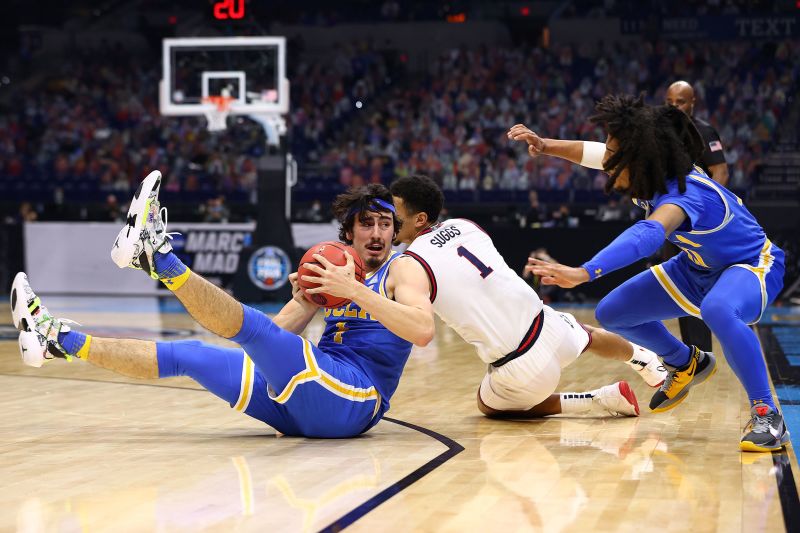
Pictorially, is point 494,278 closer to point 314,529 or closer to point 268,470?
point 268,470

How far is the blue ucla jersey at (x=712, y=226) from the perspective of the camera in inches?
191

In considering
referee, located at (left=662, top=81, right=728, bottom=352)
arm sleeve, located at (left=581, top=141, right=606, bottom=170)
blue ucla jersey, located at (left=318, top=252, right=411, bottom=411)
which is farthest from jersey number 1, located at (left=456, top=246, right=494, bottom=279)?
referee, located at (left=662, top=81, right=728, bottom=352)

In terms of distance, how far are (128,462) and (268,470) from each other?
63 cm

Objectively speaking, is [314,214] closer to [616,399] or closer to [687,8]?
[687,8]

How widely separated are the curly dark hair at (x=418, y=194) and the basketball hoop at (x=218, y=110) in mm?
11227

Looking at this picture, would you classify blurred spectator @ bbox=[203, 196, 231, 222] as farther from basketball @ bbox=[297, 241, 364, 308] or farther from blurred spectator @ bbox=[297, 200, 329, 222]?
basketball @ bbox=[297, 241, 364, 308]

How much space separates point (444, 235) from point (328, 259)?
821mm

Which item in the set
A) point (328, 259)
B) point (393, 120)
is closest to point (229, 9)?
point (393, 120)

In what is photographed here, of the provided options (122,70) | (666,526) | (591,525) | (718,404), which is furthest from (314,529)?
(122,70)

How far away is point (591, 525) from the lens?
11.0ft

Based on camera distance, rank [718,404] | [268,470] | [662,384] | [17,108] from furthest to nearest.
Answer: [17,108], [718,404], [662,384], [268,470]

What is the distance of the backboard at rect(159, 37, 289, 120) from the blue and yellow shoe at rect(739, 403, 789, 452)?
1177 centimetres

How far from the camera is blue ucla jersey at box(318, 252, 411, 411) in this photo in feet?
16.0

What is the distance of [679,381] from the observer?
5.50 m
